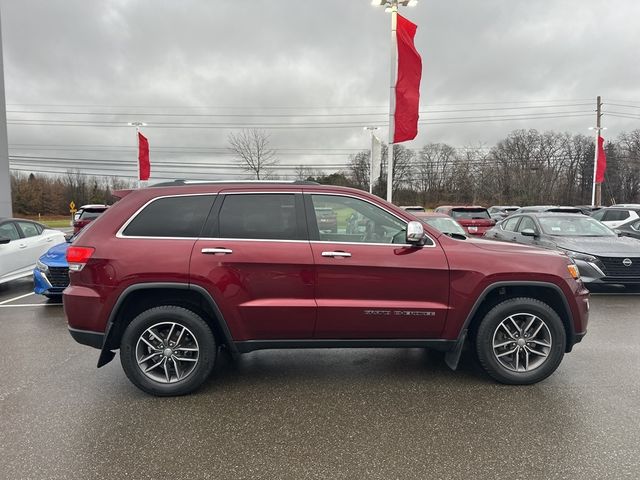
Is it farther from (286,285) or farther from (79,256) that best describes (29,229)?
(286,285)

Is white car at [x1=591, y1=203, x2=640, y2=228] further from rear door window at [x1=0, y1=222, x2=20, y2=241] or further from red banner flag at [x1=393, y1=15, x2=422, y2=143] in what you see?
rear door window at [x1=0, y1=222, x2=20, y2=241]

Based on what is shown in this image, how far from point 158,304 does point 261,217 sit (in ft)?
3.98

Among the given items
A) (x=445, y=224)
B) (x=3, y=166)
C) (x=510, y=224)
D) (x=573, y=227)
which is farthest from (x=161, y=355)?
(x=3, y=166)

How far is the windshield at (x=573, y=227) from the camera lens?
8.70 m

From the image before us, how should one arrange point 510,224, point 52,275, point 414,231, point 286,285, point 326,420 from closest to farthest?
1. point 326,420
2. point 414,231
3. point 286,285
4. point 52,275
5. point 510,224

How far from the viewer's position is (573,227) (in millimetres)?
8969

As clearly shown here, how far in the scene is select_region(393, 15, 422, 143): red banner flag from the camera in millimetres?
11781

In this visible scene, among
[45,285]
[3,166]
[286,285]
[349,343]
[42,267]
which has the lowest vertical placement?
[45,285]

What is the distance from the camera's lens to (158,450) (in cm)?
287

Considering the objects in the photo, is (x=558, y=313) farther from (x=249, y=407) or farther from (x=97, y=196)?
(x=97, y=196)

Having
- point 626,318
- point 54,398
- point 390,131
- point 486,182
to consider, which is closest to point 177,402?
point 54,398

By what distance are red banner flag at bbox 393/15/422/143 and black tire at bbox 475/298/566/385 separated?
29.3 feet

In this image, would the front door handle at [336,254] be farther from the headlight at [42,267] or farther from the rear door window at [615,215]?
the rear door window at [615,215]

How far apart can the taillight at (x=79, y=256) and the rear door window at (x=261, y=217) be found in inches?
44.3
